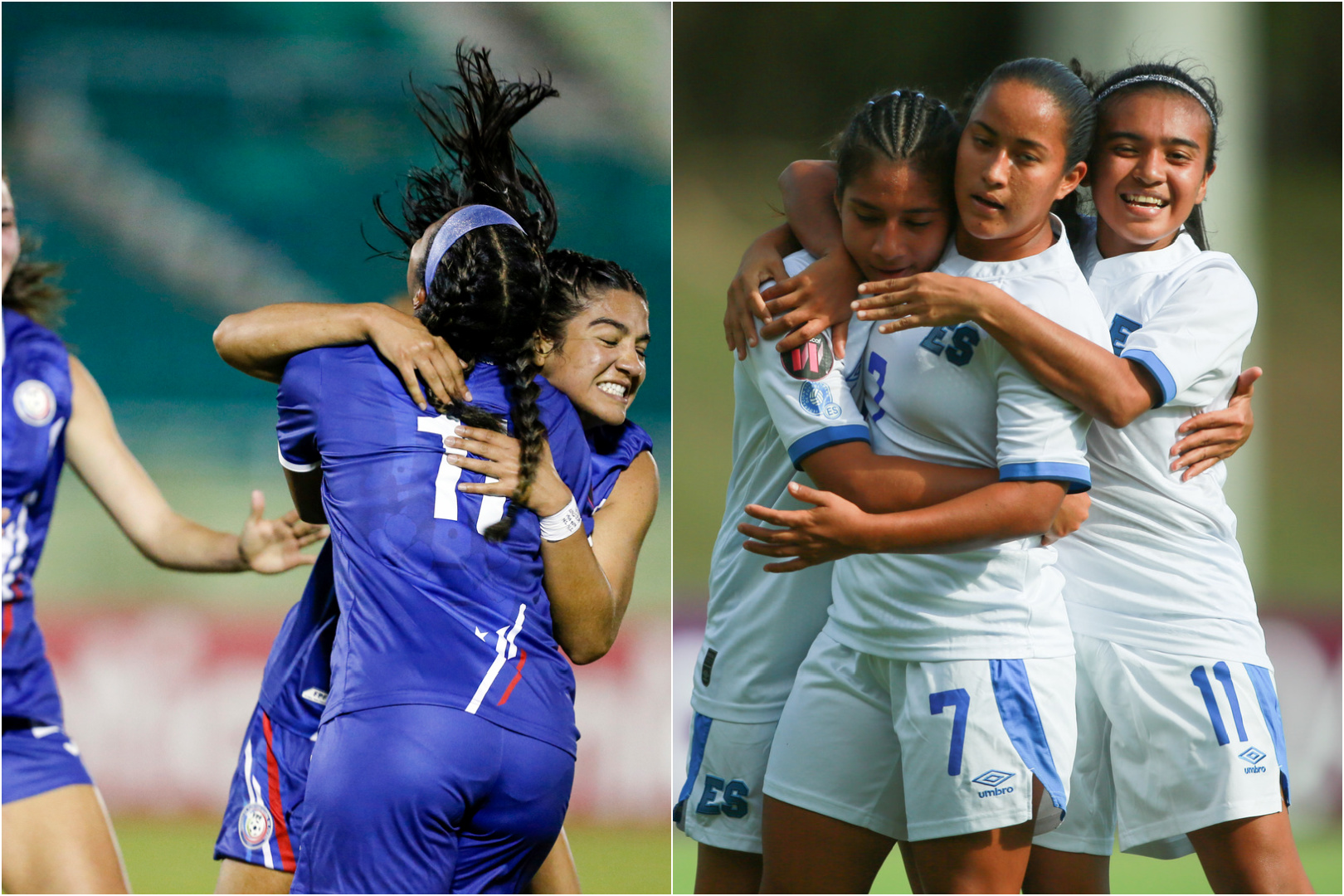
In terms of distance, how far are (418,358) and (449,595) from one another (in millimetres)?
446

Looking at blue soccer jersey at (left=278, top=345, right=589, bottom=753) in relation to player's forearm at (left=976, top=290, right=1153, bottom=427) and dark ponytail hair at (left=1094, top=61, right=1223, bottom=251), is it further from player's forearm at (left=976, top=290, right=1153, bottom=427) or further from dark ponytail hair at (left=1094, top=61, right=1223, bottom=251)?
dark ponytail hair at (left=1094, top=61, right=1223, bottom=251)

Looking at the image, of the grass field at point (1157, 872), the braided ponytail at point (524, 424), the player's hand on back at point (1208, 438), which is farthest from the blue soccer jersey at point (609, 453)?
the grass field at point (1157, 872)

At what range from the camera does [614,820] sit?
4.06 metres

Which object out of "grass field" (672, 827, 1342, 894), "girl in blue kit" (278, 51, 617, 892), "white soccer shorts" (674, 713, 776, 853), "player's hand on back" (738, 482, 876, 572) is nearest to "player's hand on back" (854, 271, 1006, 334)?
"player's hand on back" (738, 482, 876, 572)

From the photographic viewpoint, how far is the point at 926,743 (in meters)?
2.11

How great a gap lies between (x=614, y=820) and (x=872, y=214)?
8.58 feet

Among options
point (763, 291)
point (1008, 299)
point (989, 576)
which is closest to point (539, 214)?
point (763, 291)

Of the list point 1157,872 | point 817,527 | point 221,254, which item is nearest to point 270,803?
point 817,527

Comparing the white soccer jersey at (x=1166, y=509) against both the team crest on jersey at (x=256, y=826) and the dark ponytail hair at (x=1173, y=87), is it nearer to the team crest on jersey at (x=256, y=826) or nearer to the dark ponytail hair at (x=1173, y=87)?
the dark ponytail hair at (x=1173, y=87)

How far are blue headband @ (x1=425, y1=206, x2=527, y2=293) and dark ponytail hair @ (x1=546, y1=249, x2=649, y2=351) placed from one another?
21 cm

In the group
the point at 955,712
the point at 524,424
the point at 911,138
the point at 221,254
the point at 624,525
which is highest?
the point at 221,254

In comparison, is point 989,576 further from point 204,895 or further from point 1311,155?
point 1311,155

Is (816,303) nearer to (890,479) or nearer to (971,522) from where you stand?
(890,479)

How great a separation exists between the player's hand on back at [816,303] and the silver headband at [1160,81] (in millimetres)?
655
